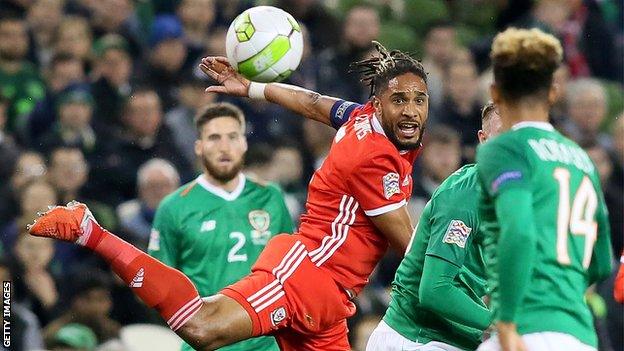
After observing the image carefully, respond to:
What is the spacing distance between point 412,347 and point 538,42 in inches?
74.6

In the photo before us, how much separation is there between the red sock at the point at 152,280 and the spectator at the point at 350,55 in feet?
17.9

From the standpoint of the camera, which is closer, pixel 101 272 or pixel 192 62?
pixel 101 272

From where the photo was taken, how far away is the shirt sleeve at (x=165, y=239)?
8.10 m

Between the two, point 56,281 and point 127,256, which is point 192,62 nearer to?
point 56,281

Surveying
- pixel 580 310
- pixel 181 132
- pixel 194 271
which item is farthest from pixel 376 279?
pixel 580 310

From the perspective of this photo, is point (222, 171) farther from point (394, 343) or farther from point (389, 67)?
point (394, 343)

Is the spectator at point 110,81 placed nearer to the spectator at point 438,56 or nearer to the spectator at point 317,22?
the spectator at point 317,22

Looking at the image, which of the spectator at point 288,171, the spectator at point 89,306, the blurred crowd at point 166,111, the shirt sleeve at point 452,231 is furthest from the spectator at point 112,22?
the shirt sleeve at point 452,231

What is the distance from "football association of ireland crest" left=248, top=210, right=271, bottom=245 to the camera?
814 cm

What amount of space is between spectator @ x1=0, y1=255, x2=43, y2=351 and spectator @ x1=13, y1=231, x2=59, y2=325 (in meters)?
0.07

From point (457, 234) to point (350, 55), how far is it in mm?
6271

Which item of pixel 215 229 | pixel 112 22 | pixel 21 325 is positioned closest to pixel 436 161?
pixel 112 22

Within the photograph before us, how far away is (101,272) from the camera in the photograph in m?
9.62

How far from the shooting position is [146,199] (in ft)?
32.5
